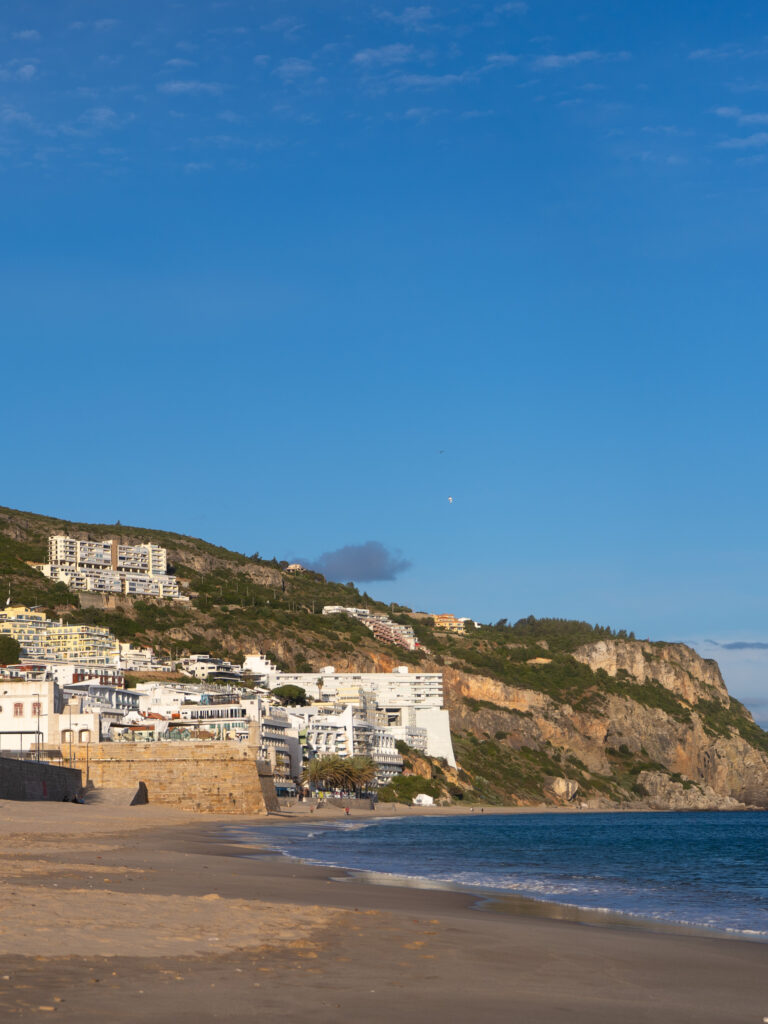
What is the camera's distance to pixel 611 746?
180750mm

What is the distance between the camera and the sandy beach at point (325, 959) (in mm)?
11469

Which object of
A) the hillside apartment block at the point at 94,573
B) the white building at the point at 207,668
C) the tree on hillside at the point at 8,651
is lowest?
the white building at the point at 207,668

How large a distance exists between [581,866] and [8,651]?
11459 centimetres

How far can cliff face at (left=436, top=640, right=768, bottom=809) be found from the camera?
534 feet

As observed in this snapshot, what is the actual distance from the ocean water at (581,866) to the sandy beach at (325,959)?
4.17m

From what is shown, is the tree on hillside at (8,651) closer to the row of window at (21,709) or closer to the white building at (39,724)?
the white building at (39,724)

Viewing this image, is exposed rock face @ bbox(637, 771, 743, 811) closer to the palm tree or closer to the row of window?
the palm tree

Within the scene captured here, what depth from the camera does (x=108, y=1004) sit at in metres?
10.9

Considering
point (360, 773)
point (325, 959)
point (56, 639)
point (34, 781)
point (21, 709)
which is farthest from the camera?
point (56, 639)

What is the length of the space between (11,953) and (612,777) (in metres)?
166

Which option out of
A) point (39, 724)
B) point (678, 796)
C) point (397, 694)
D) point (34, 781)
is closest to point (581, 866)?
point (34, 781)

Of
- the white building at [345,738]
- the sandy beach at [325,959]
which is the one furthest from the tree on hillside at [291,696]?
the sandy beach at [325,959]

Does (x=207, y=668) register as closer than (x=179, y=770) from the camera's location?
No

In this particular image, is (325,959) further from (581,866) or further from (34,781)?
(34,781)
